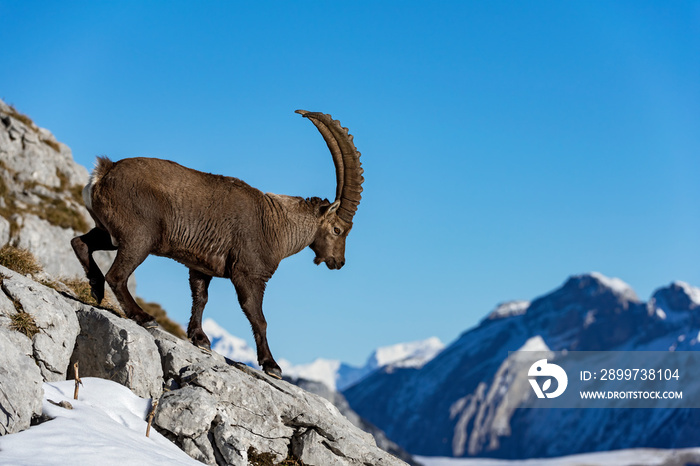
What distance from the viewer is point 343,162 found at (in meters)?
17.6

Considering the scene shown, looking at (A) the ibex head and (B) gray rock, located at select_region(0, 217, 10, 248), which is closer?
(A) the ibex head

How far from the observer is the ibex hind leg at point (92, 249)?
51.3ft

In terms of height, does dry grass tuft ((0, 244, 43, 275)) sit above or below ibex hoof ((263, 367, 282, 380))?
above

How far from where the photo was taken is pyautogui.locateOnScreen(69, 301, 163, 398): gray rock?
1368cm

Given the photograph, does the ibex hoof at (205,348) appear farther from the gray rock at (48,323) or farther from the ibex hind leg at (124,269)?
the gray rock at (48,323)

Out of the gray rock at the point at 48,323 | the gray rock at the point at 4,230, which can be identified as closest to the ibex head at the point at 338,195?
the gray rock at the point at 48,323

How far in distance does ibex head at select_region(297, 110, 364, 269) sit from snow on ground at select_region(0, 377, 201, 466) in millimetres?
5855

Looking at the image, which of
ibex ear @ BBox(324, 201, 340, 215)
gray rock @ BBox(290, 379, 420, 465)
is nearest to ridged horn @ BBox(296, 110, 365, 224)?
ibex ear @ BBox(324, 201, 340, 215)

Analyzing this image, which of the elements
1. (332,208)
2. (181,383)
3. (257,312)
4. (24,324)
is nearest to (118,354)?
(181,383)

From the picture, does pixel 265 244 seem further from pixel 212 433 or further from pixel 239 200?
pixel 212 433

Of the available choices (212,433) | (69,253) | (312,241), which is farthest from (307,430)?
(69,253)

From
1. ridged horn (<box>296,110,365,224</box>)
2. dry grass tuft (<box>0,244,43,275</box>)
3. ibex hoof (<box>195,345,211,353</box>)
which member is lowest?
ibex hoof (<box>195,345,211,353</box>)

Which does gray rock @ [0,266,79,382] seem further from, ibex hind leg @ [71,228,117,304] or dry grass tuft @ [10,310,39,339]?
ibex hind leg @ [71,228,117,304]

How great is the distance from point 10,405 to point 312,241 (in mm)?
8207
